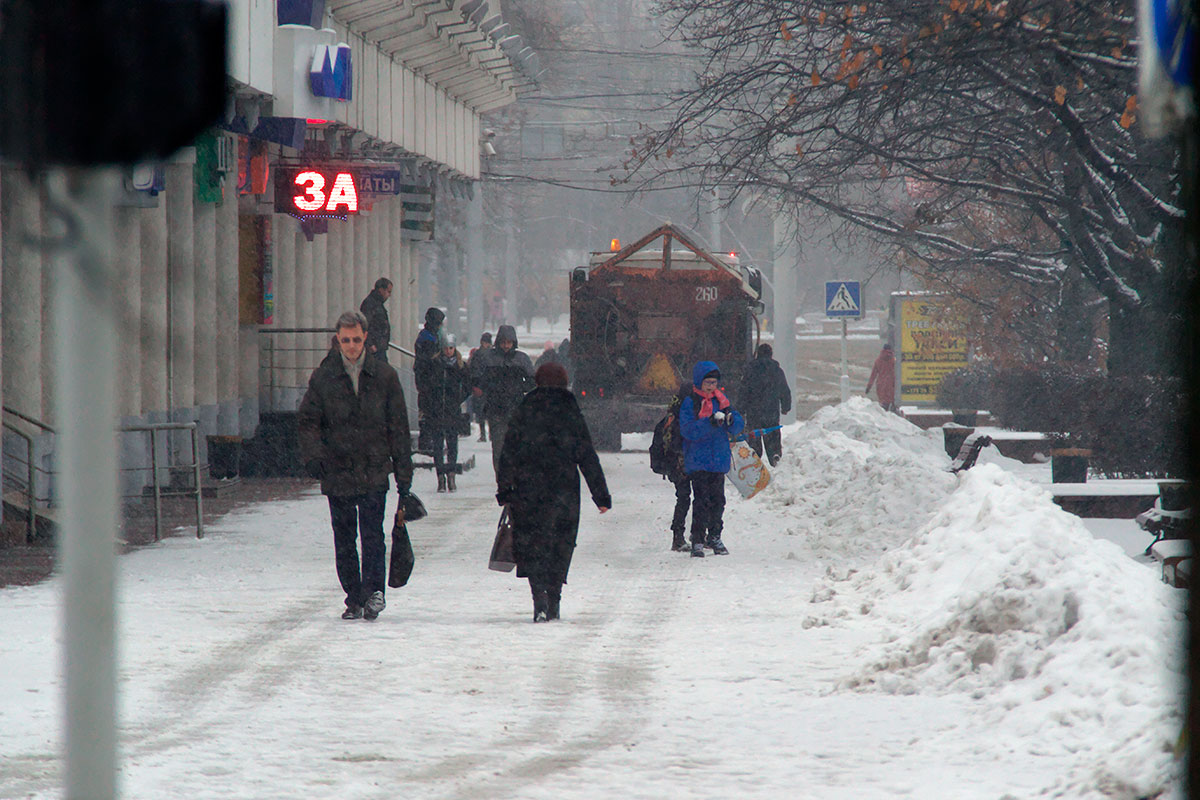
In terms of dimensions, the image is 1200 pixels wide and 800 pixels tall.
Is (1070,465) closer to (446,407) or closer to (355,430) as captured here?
(446,407)

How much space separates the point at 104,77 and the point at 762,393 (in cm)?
1784

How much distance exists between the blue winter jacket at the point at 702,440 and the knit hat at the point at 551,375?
296 cm

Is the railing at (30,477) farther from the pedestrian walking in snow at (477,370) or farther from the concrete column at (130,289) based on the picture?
the pedestrian walking in snow at (477,370)

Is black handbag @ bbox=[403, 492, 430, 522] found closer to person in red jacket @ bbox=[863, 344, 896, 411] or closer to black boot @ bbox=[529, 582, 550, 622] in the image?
black boot @ bbox=[529, 582, 550, 622]

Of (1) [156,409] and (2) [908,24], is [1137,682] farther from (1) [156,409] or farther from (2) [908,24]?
(1) [156,409]

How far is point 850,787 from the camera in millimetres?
5570

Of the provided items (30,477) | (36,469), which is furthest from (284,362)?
(30,477)

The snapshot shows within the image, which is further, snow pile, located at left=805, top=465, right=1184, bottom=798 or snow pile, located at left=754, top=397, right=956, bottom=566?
snow pile, located at left=754, top=397, right=956, bottom=566

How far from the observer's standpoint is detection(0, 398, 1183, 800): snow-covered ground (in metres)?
5.65

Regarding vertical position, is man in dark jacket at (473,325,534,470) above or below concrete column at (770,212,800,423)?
below

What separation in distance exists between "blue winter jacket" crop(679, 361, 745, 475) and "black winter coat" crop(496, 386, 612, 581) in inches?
118

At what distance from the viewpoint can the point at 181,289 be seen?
1789 cm

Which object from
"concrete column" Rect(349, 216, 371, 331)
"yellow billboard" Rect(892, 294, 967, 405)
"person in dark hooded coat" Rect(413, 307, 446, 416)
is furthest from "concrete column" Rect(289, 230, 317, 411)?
"yellow billboard" Rect(892, 294, 967, 405)

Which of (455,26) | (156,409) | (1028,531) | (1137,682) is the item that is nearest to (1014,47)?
(1028,531)
